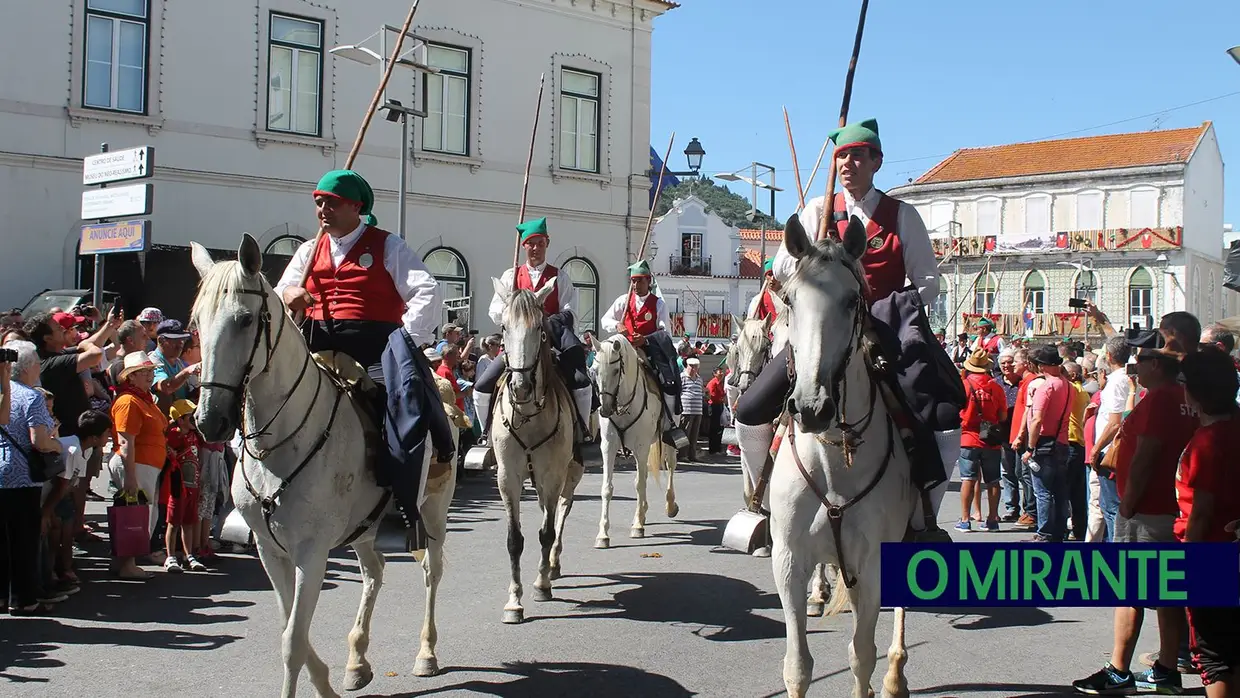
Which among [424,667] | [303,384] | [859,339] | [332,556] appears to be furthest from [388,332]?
[332,556]

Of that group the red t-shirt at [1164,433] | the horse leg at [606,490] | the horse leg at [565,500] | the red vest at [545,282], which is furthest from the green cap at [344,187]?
the horse leg at [606,490]

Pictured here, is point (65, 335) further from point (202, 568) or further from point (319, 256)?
point (319, 256)

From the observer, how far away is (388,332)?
6000 mm

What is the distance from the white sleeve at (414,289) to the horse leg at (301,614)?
4.59 feet

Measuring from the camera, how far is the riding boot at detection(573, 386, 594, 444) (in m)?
8.91

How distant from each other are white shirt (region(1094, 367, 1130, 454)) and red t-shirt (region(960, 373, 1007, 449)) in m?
2.56

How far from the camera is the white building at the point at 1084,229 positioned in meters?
56.8

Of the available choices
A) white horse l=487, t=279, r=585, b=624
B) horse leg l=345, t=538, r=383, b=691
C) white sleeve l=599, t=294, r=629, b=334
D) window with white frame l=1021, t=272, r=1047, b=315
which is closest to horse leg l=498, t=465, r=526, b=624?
white horse l=487, t=279, r=585, b=624

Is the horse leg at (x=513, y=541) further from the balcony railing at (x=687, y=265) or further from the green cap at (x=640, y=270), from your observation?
the balcony railing at (x=687, y=265)

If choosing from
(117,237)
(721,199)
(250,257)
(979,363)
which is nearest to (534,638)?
(250,257)

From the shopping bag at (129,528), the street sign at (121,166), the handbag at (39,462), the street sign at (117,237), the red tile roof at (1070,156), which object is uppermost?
the red tile roof at (1070,156)

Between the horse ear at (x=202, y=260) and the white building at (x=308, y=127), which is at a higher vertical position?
the white building at (x=308, y=127)

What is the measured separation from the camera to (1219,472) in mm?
4504

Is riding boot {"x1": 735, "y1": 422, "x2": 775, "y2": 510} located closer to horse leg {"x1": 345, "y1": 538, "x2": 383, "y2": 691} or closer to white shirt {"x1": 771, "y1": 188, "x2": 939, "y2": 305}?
white shirt {"x1": 771, "y1": 188, "x2": 939, "y2": 305}
